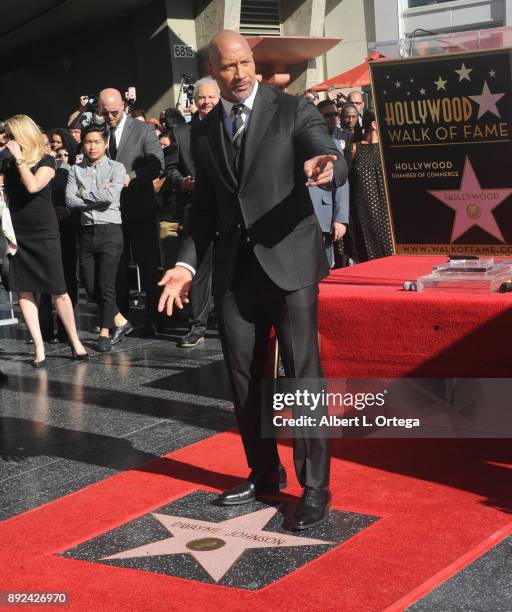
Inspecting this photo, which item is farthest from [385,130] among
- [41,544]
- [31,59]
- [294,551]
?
[31,59]

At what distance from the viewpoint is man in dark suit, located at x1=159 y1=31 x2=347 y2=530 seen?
4484 millimetres

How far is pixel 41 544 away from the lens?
4.49 meters

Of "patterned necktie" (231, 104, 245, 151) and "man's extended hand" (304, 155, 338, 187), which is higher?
"patterned necktie" (231, 104, 245, 151)

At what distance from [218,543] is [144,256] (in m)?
5.79

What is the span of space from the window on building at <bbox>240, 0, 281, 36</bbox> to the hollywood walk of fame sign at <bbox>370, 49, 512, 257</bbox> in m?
19.6

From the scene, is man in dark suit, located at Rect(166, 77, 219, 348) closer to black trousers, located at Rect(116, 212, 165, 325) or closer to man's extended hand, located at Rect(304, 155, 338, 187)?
black trousers, located at Rect(116, 212, 165, 325)

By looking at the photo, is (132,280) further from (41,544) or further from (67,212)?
(41,544)

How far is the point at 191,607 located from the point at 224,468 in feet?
5.64

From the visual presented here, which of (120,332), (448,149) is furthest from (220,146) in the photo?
(120,332)

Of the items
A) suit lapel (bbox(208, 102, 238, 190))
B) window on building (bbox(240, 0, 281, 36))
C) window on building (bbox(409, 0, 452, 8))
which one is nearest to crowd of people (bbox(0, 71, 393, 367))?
suit lapel (bbox(208, 102, 238, 190))

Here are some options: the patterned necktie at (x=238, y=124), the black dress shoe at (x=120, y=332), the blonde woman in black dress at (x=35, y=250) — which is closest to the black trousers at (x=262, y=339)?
the patterned necktie at (x=238, y=124)

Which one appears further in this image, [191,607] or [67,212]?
[67,212]

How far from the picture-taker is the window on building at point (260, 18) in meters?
24.6

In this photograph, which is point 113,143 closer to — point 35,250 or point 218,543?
point 35,250
